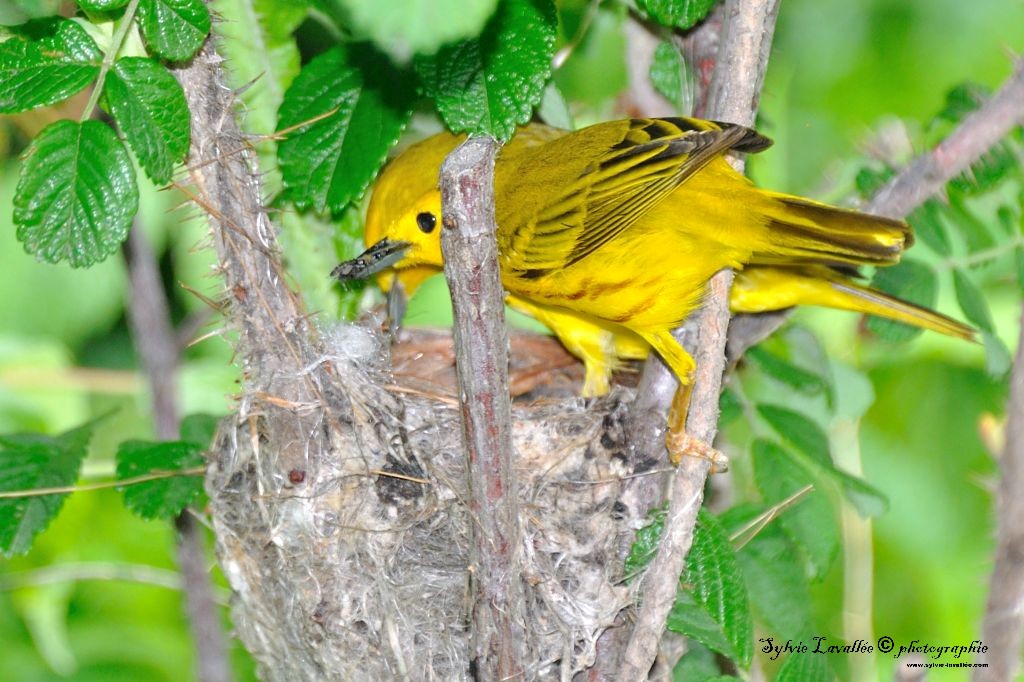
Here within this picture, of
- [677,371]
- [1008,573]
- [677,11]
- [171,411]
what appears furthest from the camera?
[171,411]

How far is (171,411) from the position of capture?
135 inches

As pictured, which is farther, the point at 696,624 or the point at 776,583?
the point at 776,583

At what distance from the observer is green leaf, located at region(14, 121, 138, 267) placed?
203 cm

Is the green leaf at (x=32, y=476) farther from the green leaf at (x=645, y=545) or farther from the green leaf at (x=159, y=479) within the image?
the green leaf at (x=645, y=545)

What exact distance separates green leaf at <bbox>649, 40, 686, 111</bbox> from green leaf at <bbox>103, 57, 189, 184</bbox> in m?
1.23

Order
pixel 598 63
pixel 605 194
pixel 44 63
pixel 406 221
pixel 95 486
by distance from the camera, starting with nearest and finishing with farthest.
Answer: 1. pixel 44 63
2. pixel 95 486
3. pixel 605 194
4. pixel 406 221
5. pixel 598 63

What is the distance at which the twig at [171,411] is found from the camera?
326 cm

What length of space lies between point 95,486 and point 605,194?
1327 mm

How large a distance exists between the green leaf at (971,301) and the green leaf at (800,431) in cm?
49

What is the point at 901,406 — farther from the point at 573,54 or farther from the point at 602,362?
the point at 573,54

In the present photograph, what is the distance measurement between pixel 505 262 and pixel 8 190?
1991 mm

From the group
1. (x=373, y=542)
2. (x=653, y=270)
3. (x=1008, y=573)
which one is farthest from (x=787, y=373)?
A: (x=1008, y=573)

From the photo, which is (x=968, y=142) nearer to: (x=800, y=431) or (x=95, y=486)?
(x=800, y=431)

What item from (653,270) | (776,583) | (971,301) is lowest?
(776,583)
